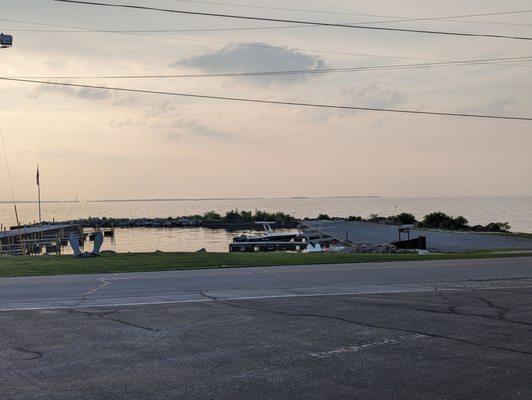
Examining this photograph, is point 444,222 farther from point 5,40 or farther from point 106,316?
point 106,316

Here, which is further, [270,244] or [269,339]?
[270,244]

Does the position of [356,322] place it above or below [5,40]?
below

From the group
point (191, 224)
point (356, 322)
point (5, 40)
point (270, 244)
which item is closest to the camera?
point (356, 322)

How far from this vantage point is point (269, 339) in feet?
26.6

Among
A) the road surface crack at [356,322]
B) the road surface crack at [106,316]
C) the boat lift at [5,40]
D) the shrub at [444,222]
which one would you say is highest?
the boat lift at [5,40]

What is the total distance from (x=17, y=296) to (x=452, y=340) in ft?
31.5

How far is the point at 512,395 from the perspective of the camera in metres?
5.63

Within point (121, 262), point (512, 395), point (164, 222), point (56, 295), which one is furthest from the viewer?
point (164, 222)

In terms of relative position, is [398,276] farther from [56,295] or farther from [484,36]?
[484,36]

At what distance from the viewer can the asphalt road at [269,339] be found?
6.00 meters

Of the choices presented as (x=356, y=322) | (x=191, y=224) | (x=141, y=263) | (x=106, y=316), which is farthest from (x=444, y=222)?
(x=106, y=316)

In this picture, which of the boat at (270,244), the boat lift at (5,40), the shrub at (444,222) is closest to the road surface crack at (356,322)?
the boat lift at (5,40)

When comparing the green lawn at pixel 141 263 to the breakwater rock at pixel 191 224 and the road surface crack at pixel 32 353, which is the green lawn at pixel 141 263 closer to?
the road surface crack at pixel 32 353

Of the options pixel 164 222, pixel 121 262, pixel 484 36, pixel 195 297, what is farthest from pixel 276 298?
pixel 164 222
